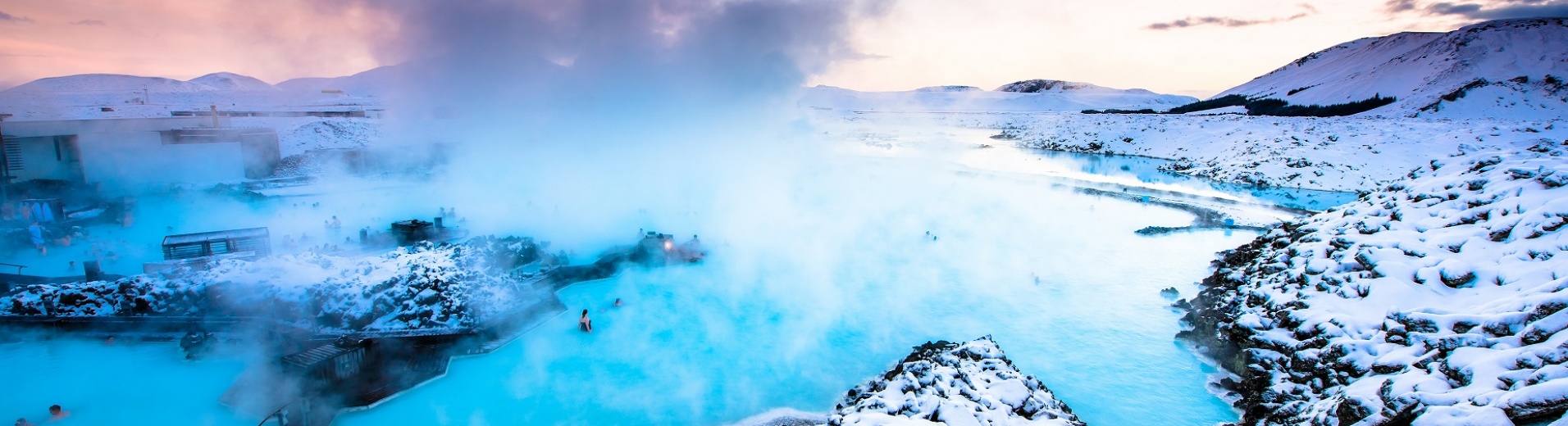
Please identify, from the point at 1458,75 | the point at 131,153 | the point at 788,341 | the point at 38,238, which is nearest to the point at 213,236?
the point at 38,238

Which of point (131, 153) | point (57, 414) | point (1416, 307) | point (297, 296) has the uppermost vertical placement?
point (131, 153)

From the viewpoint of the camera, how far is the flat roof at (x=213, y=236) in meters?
12.5

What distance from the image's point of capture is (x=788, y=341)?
9867mm

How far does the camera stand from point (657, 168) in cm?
2483

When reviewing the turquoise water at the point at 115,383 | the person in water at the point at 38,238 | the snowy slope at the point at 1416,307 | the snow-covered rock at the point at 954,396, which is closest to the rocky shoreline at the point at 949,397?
the snow-covered rock at the point at 954,396

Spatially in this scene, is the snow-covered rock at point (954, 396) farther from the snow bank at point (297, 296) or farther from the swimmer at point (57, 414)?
the swimmer at point (57, 414)

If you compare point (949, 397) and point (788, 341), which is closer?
point (949, 397)

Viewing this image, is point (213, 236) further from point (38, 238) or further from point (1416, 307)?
point (1416, 307)

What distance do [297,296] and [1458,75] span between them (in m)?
64.5

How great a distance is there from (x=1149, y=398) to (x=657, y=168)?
19949mm

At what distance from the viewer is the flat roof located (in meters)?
12.5

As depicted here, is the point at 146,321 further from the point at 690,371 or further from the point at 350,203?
the point at 350,203

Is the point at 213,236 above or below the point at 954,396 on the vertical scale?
above

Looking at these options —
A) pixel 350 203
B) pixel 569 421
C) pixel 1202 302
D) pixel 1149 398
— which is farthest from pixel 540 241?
pixel 1202 302
